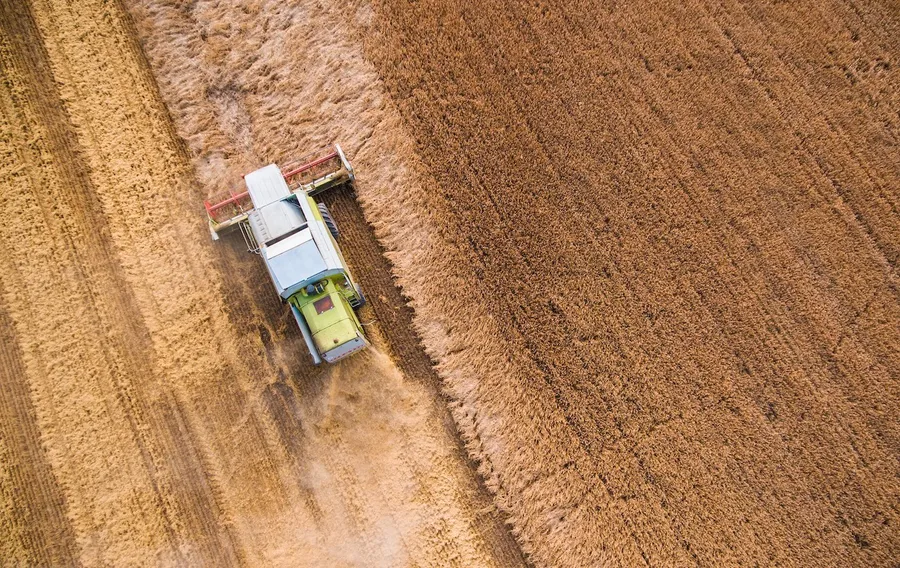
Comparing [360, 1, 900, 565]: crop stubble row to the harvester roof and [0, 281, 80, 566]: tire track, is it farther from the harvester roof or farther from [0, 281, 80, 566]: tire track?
[0, 281, 80, 566]: tire track

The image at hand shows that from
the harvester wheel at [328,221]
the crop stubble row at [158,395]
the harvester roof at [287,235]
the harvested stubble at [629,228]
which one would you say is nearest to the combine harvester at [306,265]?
the harvester roof at [287,235]

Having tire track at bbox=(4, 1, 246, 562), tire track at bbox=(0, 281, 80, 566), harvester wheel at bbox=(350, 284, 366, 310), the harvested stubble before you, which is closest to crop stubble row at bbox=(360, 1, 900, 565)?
the harvested stubble

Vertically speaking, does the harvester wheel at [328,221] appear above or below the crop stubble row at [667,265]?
above

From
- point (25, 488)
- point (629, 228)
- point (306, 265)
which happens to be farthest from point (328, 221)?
point (25, 488)

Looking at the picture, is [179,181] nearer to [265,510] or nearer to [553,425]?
[265,510]

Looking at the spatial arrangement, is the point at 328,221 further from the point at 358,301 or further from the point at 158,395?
the point at 158,395

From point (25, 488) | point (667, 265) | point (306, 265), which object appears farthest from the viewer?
point (667, 265)

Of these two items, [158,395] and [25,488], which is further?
[158,395]

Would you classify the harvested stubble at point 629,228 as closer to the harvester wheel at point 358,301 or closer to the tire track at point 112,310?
the harvester wheel at point 358,301
